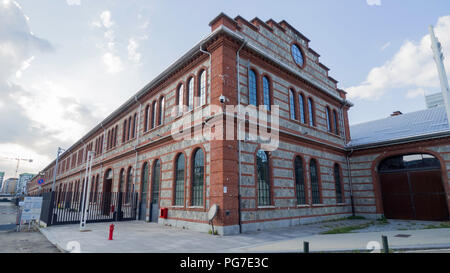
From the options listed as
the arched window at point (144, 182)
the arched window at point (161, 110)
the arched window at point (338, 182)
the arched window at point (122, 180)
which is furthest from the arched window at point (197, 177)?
the arched window at point (338, 182)

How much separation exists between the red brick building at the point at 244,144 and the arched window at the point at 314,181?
0.07 metres

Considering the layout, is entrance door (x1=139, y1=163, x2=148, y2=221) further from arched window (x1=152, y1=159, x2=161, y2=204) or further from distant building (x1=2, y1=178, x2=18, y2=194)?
distant building (x1=2, y1=178, x2=18, y2=194)

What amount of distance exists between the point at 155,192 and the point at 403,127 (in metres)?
19.1

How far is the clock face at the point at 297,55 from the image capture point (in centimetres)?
1766

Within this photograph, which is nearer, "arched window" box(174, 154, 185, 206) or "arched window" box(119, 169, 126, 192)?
"arched window" box(174, 154, 185, 206)

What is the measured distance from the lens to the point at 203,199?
1193cm

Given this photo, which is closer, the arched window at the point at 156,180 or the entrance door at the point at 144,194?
the arched window at the point at 156,180

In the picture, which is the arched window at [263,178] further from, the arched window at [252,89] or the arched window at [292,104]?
the arched window at [292,104]

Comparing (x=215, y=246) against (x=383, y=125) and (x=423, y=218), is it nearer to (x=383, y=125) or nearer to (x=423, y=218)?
(x=423, y=218)

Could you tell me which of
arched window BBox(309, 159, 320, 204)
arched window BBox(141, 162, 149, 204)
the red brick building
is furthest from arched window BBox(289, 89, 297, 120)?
arched window BBox(141, 162, 149, 204)

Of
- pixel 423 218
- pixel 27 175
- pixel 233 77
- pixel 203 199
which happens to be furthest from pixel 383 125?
Result: pixel 27 175

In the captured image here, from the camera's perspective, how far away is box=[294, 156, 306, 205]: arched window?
1479 cm

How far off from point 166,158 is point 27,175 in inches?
7993

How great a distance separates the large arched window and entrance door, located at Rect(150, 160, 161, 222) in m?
4.06
